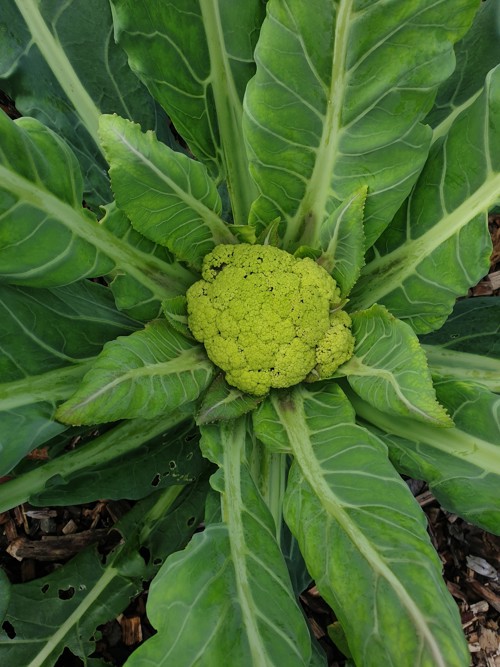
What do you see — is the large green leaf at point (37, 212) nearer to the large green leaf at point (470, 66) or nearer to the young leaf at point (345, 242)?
the young leaf at point (345, 242)

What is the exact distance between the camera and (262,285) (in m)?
1.35

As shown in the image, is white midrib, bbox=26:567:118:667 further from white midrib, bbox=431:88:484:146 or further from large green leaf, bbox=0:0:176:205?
white midrib, bbox=431:88:484:146

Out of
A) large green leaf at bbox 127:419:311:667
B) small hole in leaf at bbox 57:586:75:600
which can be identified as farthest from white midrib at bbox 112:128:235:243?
small hole in leaf at bbox 57:586:75:600

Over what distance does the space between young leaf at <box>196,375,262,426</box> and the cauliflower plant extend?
0.03m

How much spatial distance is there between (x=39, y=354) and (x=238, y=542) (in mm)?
559

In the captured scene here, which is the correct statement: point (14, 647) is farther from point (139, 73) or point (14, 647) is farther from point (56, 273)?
point (139, 73)

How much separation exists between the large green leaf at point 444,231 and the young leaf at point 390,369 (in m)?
0.13

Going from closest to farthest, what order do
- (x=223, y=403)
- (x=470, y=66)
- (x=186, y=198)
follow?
(x=186, y=198) → (x=223, y=403) → (x=470, y=66)

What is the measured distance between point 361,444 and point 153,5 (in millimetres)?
1038

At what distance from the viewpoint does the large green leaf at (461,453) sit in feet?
4.03

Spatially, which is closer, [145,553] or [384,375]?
[384,375]

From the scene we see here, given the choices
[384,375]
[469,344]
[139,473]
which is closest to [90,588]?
[139,473]

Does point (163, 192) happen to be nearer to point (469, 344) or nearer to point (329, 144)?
point (329, 144)

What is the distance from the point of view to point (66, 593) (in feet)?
5.34
